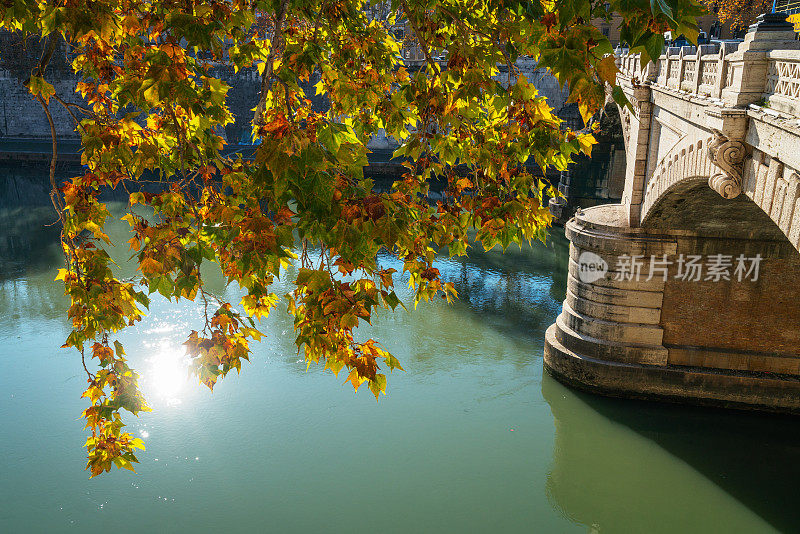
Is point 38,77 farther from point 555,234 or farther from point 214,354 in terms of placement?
point 555,234

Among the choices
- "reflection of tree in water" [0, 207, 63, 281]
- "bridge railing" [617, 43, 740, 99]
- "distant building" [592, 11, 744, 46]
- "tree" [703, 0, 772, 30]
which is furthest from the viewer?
"distant building" [592, 11, 744, 46]

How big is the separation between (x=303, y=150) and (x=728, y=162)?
→ 4.61 metres

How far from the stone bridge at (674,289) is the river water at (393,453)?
50cm

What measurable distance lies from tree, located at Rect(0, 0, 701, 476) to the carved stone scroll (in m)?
2.97

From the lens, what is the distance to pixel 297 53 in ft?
10.3

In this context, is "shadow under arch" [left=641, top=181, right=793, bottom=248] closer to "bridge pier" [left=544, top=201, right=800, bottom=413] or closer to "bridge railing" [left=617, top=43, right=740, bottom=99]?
"bridge pier" [left=544, top=201, right=800, bottom=413]

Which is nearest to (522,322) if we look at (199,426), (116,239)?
(199,426)

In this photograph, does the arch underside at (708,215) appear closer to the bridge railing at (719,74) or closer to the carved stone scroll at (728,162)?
the bridge railing at (719,74)

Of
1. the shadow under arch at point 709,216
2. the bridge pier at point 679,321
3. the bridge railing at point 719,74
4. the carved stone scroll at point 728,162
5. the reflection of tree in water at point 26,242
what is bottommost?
the reflection of tree in water at point 26,242

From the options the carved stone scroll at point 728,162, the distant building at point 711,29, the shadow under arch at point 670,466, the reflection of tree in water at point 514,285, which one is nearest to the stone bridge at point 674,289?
the shadow under arch at point 670,466

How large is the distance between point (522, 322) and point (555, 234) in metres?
7.98

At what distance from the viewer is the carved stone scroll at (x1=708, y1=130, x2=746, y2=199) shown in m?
5.67

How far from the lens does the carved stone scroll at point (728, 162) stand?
5.67 m

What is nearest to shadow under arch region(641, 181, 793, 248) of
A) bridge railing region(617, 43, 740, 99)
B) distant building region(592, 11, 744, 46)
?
bridge railing region(617, 43, 740, 99)
